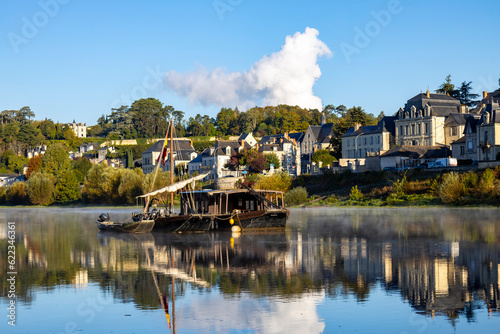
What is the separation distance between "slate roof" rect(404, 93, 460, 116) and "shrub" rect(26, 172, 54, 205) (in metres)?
63.6

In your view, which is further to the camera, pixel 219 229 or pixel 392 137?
pixel 392 137

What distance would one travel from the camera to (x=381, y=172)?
282 feet

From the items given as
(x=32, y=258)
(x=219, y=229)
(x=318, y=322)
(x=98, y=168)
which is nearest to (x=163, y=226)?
(x=219, y=229)

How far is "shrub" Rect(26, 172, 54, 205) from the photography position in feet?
385

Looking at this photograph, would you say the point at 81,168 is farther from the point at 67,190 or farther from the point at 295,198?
the point at 295,198

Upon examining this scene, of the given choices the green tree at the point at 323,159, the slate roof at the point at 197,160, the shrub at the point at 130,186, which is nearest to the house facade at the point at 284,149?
the green tree at the point at 323,159

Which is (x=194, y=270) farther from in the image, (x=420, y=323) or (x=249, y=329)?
(x=420, y=323)

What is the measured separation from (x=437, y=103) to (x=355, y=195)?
28025mm

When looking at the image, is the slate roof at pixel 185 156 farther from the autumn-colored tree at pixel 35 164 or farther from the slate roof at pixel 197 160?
the autumn-colored tree at pixel 35 164

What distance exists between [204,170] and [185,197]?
84374 millimetres

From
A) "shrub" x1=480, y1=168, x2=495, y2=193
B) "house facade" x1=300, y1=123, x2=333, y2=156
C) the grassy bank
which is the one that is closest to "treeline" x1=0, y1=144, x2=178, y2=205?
Result: the grassy bank

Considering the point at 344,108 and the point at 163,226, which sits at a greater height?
the point at 344,108

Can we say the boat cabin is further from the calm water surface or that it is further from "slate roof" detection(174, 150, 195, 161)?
"slate roof" detection(174, 150, 195, 161)

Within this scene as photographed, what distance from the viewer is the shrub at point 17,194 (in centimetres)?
12244
